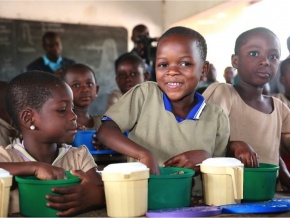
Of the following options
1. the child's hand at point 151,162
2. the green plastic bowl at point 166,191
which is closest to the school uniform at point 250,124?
the child's hand at point 151,162

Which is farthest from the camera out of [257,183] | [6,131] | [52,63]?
[52,63]

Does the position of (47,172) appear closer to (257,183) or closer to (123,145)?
(123,145)

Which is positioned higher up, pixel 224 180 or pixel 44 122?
pixel 44 122

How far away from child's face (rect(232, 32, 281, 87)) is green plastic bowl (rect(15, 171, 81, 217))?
1100 millimetres

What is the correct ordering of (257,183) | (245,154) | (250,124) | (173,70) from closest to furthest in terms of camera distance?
(257,183), (245,154), (173,70), (250,124)

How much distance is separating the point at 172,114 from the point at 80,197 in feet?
1.87

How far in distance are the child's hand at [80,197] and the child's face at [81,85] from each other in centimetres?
161

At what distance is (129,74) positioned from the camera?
3258 mm

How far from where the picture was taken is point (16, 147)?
134 centimetres

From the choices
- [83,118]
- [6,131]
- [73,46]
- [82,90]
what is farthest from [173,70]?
[73,46]

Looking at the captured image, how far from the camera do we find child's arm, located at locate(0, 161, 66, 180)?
3.54ft

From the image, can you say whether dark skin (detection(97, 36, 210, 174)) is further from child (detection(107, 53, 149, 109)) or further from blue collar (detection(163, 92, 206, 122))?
child (detection(107, 53, 149, 109))

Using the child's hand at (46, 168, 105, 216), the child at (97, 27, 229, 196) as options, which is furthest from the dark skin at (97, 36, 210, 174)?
the child's hand at (46, 168, 105, 216)

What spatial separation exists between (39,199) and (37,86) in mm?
462
